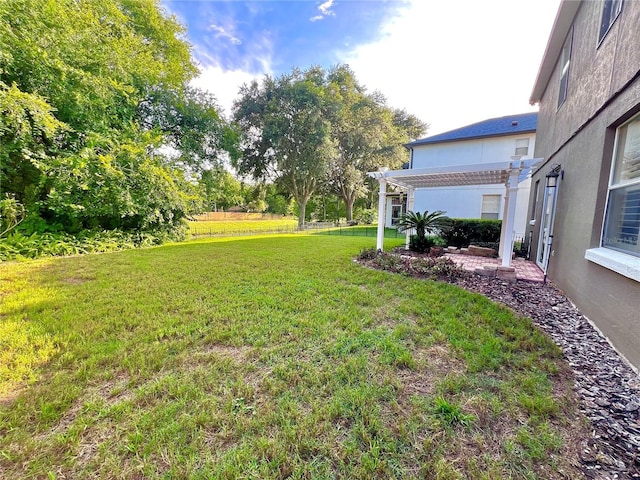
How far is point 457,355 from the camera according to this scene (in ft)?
8.02

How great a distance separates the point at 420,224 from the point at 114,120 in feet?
35.8

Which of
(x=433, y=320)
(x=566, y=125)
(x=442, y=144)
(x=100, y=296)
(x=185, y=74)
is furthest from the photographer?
(x=442, y=144)

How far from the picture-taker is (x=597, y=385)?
80.3 inches

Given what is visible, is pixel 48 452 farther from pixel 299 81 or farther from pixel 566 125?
pixel 299 81

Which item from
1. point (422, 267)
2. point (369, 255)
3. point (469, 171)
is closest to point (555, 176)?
point (469, 171)

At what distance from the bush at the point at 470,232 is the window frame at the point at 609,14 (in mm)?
6275

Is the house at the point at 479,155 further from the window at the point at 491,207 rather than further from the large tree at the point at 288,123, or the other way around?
the large tree at the point at 288,123

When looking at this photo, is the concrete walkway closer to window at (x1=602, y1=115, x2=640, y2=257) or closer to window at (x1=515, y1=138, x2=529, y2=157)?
window at (x1=602, y1=115, x2=640, y2=257)

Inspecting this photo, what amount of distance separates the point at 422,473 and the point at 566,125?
6517mm

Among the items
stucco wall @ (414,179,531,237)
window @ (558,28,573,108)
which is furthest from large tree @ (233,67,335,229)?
window @ (558,28,573,108)

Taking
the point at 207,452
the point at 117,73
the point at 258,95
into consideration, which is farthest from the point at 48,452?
the point at 258,95

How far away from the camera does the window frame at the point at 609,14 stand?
10.5 feet

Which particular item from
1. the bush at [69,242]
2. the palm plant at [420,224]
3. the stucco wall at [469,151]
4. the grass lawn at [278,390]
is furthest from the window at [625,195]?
the bush at [69,242]

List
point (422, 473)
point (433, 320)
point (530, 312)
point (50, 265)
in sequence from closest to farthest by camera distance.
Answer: point (422, 473)
point (433, 320)
point (530, 312)
point (50, 265)
